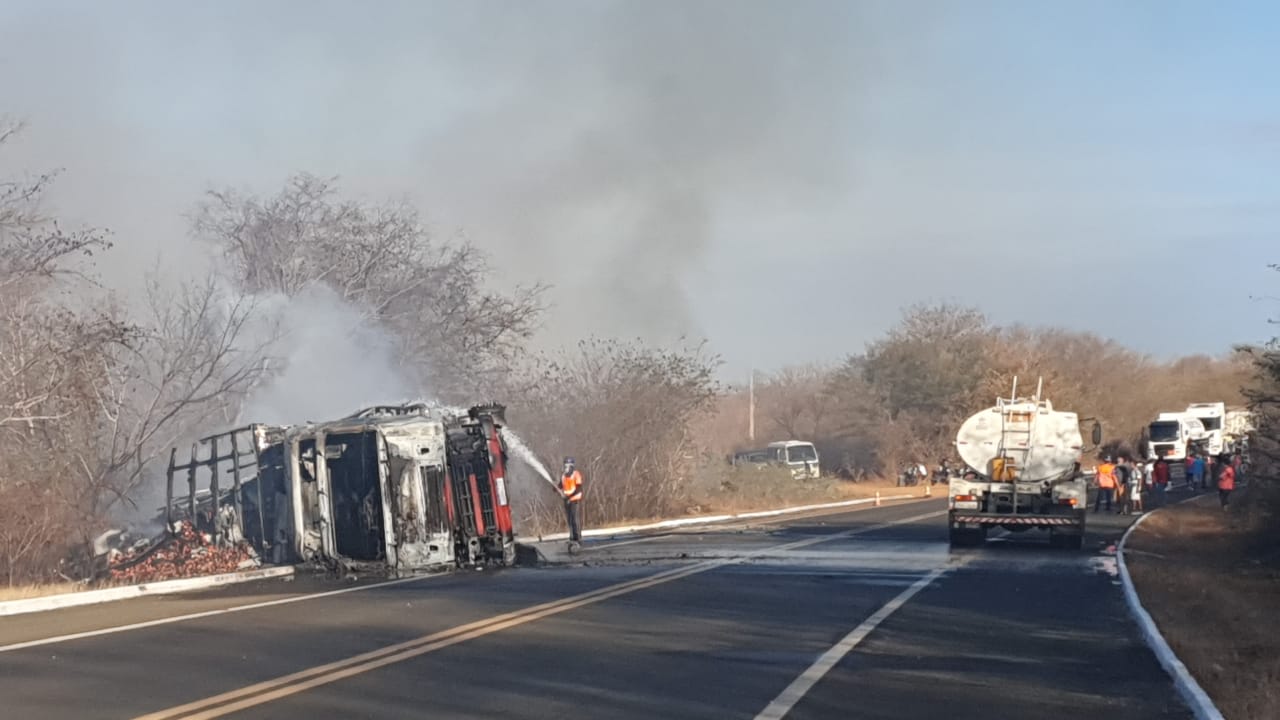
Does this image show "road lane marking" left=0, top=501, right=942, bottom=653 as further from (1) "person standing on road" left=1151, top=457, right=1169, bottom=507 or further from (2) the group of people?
(1) "person standing on road" left=1151, top=457, right=1169, bottom=507

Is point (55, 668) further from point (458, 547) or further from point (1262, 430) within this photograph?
point (1262, 430)

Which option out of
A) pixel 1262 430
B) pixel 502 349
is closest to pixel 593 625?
pixel 1262 430

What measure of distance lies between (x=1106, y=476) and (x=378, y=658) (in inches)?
1223

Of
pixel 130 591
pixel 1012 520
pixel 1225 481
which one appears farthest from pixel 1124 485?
pixel 130 591

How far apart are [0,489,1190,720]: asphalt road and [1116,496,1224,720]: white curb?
12 cm

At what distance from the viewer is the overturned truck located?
61.0 feet

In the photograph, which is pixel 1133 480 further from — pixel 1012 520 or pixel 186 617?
pixel 186 617

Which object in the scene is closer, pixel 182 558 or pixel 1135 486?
pixel 182 558

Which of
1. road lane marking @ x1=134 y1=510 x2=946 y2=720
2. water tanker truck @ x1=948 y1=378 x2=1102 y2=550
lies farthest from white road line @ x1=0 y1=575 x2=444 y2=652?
water tanker truck @ x1=948 y1=378 x2=1102 y2=550

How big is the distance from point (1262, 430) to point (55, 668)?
25.6 m

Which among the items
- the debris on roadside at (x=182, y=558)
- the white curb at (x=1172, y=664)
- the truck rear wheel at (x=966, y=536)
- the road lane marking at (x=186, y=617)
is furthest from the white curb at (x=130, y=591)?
the truck rear wheel at (x=966, y=536)

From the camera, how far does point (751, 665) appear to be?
10.5 metres

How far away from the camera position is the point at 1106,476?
37719mm

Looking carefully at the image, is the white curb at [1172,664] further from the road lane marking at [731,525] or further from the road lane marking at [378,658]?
the road lane marking at [731,525]
